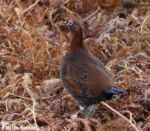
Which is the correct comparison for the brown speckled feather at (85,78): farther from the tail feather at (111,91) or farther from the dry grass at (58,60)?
the dry grass at (58,60)

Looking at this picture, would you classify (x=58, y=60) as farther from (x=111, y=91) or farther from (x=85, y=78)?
(x=111, y=91)

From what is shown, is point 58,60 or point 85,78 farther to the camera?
point 58,60

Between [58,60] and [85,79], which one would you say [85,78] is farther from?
[58,60]

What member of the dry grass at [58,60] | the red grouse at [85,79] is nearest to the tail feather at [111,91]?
the red grouse at [85,79]

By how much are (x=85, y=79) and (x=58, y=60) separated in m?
1.31

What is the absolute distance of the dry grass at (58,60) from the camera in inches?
196

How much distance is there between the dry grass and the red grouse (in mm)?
203

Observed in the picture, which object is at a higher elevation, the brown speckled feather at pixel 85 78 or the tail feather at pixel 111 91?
the brown speckled feather at pixel 85 78

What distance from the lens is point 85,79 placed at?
188 inches

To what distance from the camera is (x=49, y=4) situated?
302 inches

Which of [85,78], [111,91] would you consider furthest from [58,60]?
[111,91]

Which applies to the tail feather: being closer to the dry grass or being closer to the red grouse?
the red grouse

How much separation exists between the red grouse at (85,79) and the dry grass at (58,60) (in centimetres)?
20

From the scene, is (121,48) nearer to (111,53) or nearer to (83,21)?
(111,53)
